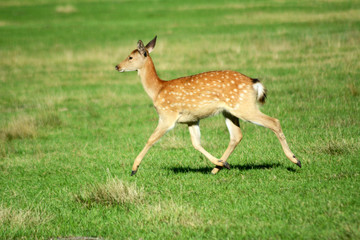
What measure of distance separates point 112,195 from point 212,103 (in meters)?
2.08

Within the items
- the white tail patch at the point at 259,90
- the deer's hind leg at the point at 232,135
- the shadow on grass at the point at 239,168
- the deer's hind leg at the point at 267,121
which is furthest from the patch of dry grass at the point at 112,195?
the white tail patch at the point at 259,90

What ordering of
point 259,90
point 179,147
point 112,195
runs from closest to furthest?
point 112,195 → point 259,90 → point 179,147

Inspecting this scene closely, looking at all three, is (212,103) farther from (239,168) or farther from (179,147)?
(179,147)

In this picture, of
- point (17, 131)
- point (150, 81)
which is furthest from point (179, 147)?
point (17, 131)

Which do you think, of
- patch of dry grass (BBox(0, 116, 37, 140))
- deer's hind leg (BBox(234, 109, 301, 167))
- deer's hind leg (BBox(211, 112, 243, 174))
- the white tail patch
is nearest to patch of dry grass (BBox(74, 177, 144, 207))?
deer's hind leg (BBox(211, 112, 243, 174))

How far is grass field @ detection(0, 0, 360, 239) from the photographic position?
19.6 ft

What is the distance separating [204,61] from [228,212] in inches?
580

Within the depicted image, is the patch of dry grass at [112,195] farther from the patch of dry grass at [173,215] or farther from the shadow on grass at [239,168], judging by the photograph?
the shadow on grass at [239,168]

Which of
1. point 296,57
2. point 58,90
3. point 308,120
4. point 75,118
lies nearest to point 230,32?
point 296,57

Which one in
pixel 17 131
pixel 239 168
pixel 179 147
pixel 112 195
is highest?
pixel 112 195

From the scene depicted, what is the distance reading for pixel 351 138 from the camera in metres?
8.41

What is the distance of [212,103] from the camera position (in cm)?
773

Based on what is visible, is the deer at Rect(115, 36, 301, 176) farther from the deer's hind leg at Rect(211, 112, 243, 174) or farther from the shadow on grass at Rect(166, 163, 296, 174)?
the shadow on grass at Rect(166, 163, 296, 174)

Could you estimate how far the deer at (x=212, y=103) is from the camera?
7.57 m
